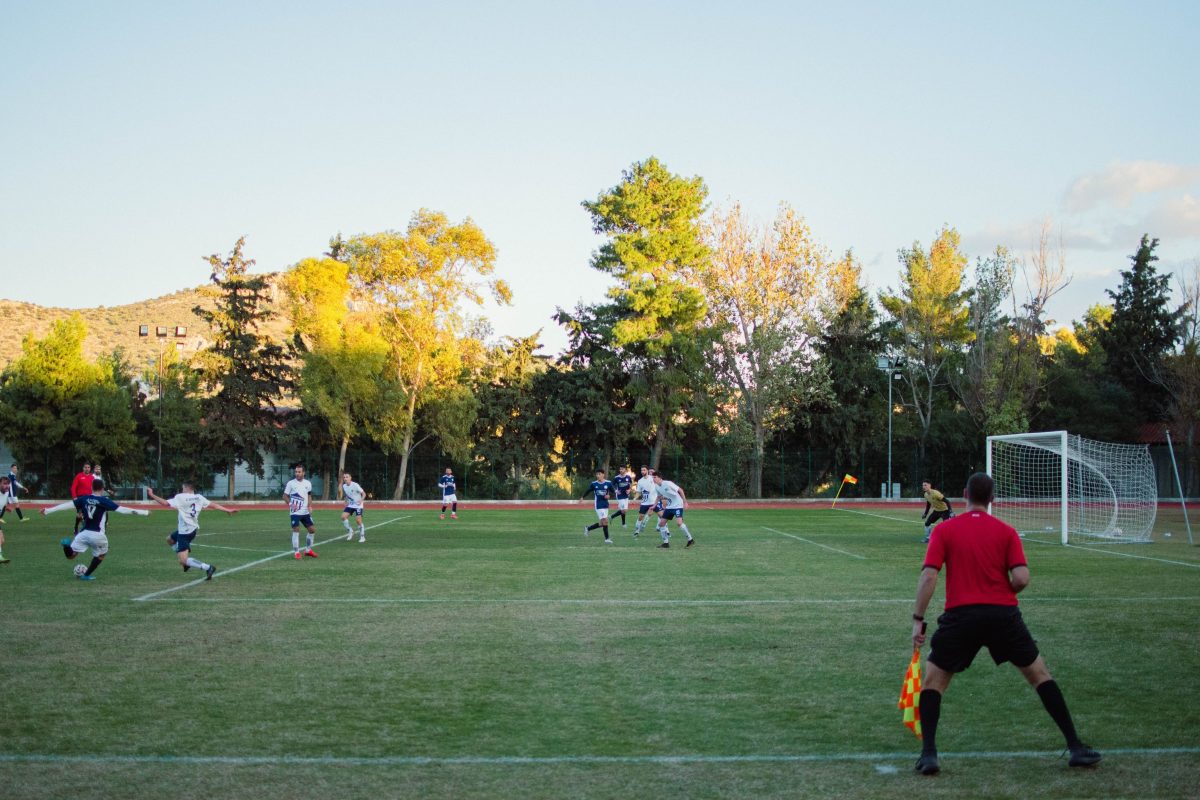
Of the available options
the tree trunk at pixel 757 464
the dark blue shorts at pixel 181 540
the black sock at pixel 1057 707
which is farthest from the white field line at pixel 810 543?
the tree trunk at pixel 757 464

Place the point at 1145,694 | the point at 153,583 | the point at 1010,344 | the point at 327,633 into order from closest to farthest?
the point at 1145,694 → the point at 327,633 → the point at 153,583 → the point at 1010,344

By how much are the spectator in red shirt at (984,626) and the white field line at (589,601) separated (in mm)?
7967

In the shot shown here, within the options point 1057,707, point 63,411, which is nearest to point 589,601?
point 1057,707

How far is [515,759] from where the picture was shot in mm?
7094

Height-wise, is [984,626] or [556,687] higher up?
[984,626]

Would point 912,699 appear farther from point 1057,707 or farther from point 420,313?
point 420,313

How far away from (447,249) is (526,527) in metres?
24.5

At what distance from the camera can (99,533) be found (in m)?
17.5

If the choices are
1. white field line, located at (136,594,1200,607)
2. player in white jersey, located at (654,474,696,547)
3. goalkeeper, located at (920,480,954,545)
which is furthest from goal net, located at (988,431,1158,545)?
white field line, located at (136,594,1200,607)

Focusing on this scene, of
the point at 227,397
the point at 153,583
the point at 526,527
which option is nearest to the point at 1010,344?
the point at 526,527

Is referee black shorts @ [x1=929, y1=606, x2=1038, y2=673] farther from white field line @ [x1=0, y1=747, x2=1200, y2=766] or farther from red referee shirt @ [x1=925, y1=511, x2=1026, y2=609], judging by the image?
white field line @ [x1=0, y1=747, x2=1200, y2=766]

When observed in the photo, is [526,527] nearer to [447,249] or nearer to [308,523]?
[308,523]

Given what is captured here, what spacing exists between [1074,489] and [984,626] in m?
34.7

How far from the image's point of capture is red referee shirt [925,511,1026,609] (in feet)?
22.4
